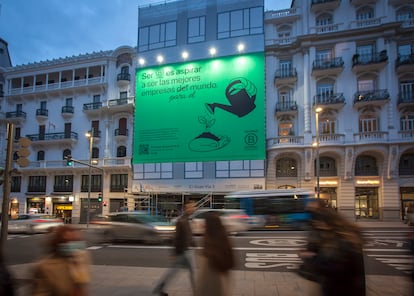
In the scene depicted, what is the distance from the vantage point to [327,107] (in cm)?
2802

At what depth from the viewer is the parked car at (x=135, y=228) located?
1373 cm

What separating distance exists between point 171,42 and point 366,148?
21.9 m

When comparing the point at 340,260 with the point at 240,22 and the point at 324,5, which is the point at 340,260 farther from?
the point at 324,5

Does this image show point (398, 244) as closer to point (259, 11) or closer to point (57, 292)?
point (57, 292)

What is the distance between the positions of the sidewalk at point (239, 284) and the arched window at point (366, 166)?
22209 mm

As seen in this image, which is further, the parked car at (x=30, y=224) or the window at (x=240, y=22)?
the window at (x=240, y=22)

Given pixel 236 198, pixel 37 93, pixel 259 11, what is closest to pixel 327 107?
pixel 259 11

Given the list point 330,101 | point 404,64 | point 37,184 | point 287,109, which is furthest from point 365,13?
point 37,184

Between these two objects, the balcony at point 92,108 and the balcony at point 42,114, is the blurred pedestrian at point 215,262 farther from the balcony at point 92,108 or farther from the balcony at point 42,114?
the balcony at point 42,114

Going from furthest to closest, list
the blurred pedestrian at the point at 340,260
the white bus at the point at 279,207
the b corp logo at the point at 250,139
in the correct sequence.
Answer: the b corp logo at the point at 250,139 < the white bus at the point at 279,207 < the blurred pedestrian at the point at 340,260

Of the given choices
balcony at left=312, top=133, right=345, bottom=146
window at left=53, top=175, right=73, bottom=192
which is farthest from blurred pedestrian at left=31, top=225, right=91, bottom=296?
window at left=53, top=175, right=73, bottom=192

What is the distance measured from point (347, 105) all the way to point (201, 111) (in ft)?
44.8

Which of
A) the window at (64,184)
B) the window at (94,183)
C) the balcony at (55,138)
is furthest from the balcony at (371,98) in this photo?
the window at (64,184)

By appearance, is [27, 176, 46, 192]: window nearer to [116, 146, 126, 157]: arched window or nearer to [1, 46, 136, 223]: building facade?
[1, 46, 136, 223]: building facade
